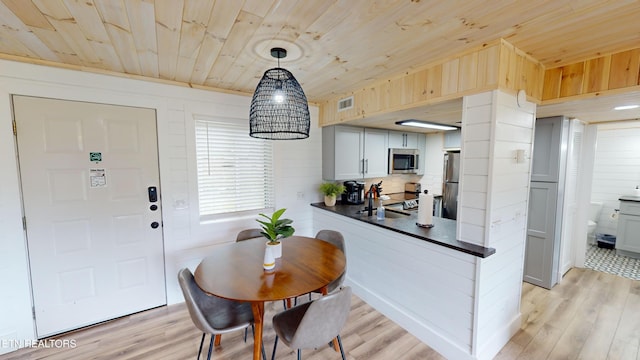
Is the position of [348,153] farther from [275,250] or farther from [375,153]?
[275,250]

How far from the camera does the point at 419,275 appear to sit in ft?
7.24

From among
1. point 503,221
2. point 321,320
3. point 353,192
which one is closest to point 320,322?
point 321,320

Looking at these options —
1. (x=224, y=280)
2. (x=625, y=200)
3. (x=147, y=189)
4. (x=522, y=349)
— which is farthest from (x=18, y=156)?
(x=625, y=200)

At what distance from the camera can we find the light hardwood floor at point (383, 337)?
6.63 ft

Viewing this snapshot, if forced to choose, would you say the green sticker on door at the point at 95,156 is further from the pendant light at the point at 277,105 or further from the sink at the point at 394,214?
the sink at the point at 394,214

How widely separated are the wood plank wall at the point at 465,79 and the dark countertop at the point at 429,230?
3.65 feet

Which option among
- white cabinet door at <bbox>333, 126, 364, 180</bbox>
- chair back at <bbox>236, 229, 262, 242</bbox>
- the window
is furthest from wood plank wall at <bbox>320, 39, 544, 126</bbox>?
chair back at <bbox>236, 229, 262, 242</bbox>

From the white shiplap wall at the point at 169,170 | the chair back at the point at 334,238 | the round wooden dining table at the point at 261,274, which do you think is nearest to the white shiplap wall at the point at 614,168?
the chair back at the point at 334,238

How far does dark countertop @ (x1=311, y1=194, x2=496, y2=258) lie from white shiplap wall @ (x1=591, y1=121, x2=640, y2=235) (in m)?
3.91

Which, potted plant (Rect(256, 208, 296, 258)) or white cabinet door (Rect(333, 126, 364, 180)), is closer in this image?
potted plant (Rect(256, 208, 296, 258))

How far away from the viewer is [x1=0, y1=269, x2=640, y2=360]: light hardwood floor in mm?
2021

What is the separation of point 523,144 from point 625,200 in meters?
3.47

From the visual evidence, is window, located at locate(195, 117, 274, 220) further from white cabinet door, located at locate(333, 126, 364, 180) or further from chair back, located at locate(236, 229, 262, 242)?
white cabinet door, located at locate(333, 126, 364, 180)

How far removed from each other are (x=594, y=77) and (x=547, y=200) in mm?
1581
